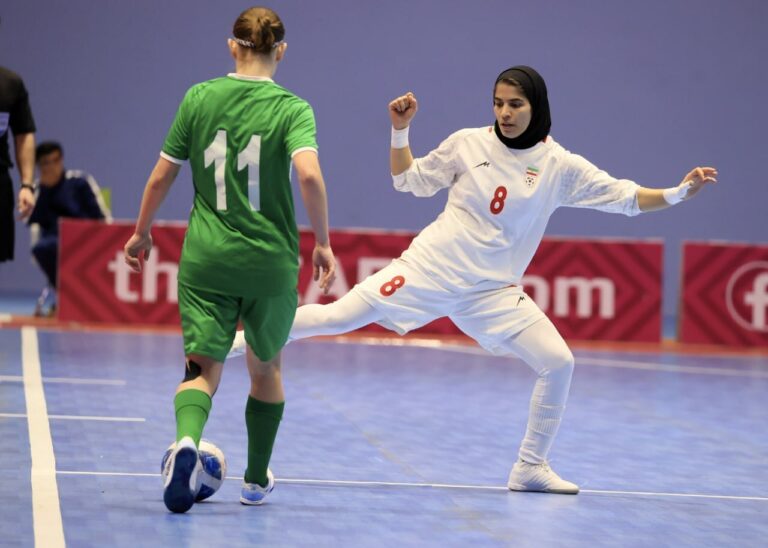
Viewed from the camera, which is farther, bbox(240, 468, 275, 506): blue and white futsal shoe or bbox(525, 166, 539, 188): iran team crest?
bbox(525, 166, 539, 188): iran team crest

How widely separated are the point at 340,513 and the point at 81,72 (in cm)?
1338

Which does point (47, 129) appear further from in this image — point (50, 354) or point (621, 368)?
point (621, 368)

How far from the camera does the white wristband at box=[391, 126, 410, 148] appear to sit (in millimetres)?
5954

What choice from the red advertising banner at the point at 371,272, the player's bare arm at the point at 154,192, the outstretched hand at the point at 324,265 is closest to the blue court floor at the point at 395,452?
the outstretched hand at the point at 324,265

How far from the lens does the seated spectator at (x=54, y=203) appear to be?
43.4ft

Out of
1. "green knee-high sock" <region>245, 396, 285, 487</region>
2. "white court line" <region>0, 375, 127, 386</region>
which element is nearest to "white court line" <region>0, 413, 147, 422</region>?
"white court line" <region>0, 375, 127, 386</region>

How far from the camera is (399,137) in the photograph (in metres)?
5.99

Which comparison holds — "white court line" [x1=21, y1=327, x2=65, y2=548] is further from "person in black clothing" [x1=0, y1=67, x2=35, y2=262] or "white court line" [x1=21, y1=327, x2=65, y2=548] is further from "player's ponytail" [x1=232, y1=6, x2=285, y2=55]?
"player's ponytail" [x1=232, y1=6, x2=285, y2=55]

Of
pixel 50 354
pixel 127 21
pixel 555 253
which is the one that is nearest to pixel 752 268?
pixel 555 253

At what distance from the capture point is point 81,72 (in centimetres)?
1742

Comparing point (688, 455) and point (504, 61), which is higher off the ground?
point (504, 61)

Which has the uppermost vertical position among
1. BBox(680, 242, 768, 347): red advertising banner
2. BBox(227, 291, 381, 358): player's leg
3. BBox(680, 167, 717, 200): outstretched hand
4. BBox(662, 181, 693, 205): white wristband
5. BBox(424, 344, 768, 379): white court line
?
BBox(680, 167, 717, 200): outstretched hand

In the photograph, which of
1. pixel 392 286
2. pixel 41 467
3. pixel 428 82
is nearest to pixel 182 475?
pixel 41 467

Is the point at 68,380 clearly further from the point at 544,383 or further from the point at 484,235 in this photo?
the point at 544,383
